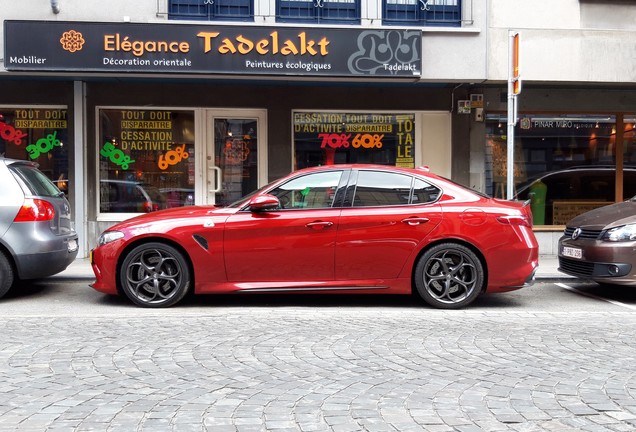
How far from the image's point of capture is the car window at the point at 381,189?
7.48m

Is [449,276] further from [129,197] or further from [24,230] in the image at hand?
[129,197]

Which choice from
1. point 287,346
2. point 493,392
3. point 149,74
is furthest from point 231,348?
point 149,74

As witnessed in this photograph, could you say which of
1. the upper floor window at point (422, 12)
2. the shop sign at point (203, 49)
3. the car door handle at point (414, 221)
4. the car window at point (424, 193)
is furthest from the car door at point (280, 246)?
the upper floor window at point (422, 12)

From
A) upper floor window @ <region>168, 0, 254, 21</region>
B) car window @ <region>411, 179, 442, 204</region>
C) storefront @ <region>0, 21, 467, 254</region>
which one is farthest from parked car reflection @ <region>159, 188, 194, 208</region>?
car window @ <region>411, 179, 442, 204</region>

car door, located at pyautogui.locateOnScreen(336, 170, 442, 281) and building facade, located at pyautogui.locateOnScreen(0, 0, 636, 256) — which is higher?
building facade, located at pyautogui.locateOnScreen(0, 0, 636, 256)

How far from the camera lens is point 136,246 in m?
7.29

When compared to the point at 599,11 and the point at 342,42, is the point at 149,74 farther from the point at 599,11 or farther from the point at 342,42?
the point at 599,11

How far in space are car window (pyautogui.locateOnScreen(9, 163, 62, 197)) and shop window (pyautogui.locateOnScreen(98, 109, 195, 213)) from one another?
3683 millimetres

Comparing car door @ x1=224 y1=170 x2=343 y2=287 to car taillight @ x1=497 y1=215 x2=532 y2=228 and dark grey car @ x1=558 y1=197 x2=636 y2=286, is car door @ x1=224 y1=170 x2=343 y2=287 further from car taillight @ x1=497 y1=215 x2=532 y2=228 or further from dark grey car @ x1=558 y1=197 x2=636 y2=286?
dark grey car @ x1=558 y1=197 x2=636 y2=286

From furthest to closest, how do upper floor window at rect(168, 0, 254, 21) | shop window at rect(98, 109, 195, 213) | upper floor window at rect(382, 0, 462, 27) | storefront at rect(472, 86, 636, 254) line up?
storefront at rect(472, 86, 636, 254) → shop window at rect(98, 109, 195, 213) → upper floor window at rect(382, 0, 462, 27) → upper floor window at rect(168, 0, 254, 21)

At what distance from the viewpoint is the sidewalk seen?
9641 mm

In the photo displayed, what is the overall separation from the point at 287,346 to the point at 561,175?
29.2ft

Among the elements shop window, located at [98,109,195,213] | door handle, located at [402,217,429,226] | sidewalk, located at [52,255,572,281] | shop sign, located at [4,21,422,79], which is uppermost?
shop sign, located at [4,21,422,79]

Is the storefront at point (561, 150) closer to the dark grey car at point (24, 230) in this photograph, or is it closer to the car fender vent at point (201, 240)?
the car fender vent at point (201, 240)
